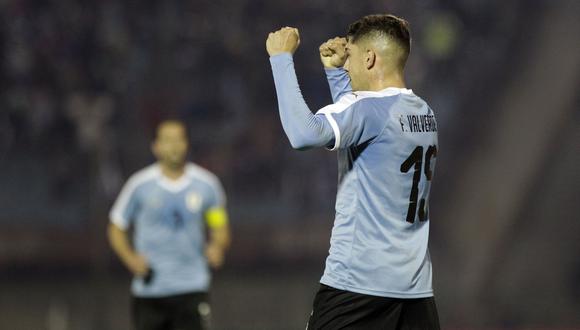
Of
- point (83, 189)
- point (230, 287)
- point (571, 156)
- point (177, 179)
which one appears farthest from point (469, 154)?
point (177, 179)

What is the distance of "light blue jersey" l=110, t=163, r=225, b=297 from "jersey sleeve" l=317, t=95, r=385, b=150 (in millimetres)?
4007

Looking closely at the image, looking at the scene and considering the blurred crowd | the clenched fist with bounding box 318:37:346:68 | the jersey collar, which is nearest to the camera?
the clenched fist with bounding box 318:37:346:68

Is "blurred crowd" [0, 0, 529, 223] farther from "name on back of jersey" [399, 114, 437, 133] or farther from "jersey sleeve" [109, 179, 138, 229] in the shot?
"name on back of jersey" [399, 114, 437, 133]

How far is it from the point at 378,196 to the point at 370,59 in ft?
1.75

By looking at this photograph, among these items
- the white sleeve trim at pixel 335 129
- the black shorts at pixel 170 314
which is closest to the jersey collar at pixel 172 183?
the black shorts at pixel 170 314

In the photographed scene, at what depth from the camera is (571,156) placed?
1239 centimetres

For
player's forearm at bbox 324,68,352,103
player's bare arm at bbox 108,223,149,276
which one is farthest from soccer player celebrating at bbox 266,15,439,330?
player's bare arm at bbox 108,223,149,276

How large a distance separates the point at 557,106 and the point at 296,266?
3.88m

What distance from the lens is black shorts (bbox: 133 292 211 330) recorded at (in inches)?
293

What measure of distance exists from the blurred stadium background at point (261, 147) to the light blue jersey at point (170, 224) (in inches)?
140

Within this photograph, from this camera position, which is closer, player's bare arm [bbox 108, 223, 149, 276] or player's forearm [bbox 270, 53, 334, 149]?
player's forearm [bbox 270, 53, 334, 149]

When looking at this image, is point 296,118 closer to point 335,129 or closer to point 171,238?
point 335,129

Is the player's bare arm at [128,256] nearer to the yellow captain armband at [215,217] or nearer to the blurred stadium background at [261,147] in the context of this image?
the yellow captain armband at [215,217]

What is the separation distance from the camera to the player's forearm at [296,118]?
3.60 metres
